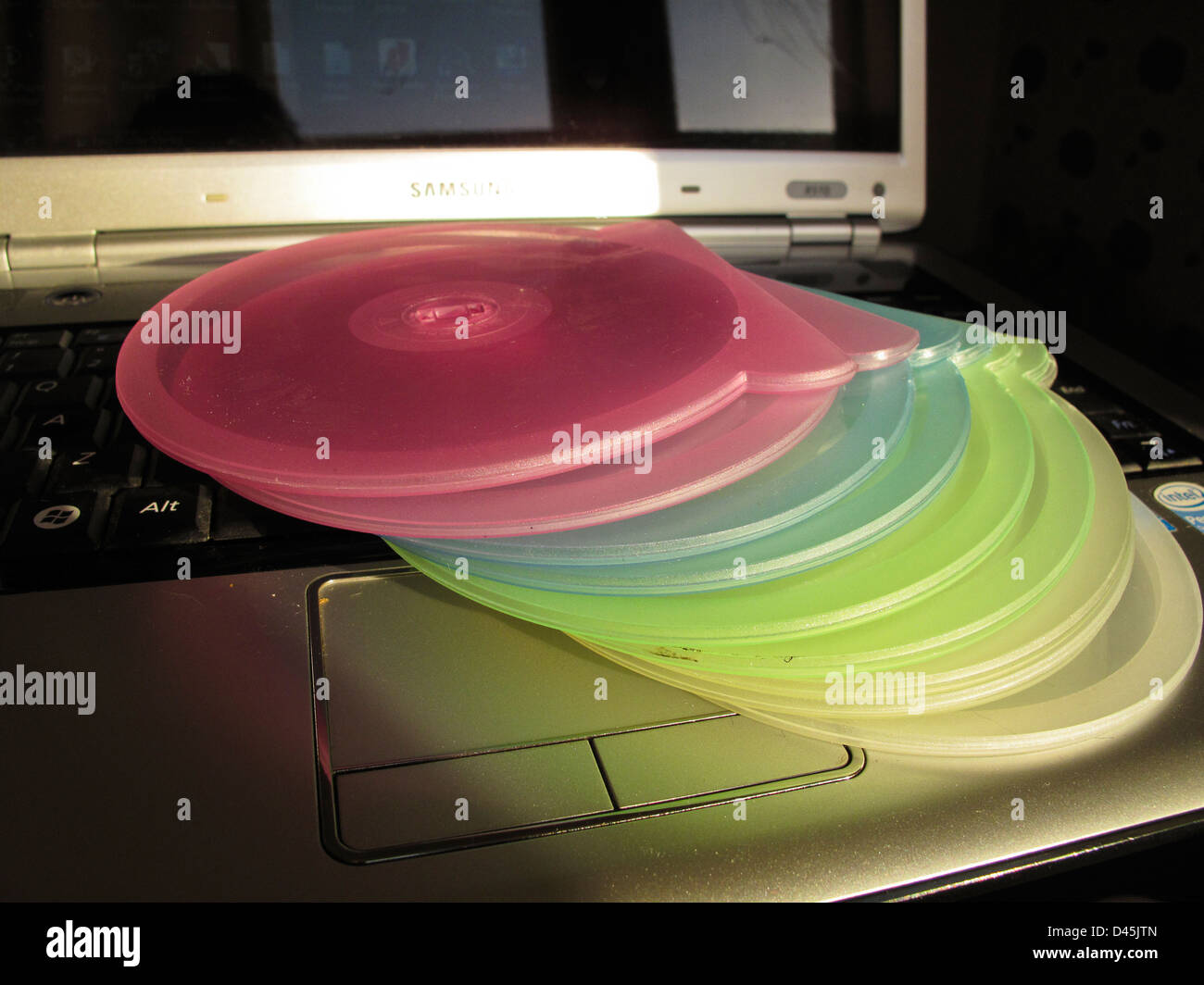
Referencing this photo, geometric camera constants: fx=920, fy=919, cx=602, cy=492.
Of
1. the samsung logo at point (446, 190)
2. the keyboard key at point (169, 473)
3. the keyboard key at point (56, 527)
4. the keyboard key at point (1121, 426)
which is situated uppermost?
the samsung logo at point (446, 190)

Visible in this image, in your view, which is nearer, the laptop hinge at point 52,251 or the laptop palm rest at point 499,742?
the laptop palm rest at point 499,742

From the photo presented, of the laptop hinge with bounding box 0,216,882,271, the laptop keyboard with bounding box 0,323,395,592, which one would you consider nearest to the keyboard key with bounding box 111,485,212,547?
the laptop keyboard with bounding box 0,323,395,592

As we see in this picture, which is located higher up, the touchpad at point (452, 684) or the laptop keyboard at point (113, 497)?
the laptop keyboard at point (113, 497)

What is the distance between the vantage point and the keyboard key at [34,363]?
582mm

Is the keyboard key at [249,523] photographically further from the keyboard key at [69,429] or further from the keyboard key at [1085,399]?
the keyboard key at [1085,399]

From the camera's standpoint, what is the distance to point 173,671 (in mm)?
400

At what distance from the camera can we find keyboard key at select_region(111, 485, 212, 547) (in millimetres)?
466

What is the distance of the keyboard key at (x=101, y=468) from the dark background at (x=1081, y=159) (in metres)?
0.63

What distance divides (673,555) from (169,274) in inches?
22.0

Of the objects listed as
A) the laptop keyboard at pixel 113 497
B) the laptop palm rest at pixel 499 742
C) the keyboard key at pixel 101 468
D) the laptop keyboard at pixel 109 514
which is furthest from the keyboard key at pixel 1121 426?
the keyboard key at pixel 101 468

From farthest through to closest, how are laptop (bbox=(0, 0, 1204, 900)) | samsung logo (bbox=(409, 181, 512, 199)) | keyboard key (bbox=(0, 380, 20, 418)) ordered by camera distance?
1. samsung logo (bbox=(409, 181, 512, 199))
2. keyboard key (bbox=(0, 380, 20, 418))
3. laptop (bbox=(0, 0, 1204, 900))

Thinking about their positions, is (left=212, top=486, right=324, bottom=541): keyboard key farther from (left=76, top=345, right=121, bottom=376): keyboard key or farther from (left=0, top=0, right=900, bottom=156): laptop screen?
(left=0, top=0, right=900, bottom=156): laptop screen

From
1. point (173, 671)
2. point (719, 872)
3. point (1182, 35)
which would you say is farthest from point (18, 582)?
point (1182, 35)

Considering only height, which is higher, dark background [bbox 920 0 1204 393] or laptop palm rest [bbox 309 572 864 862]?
dark background [bbox 920 0 1204 393]
